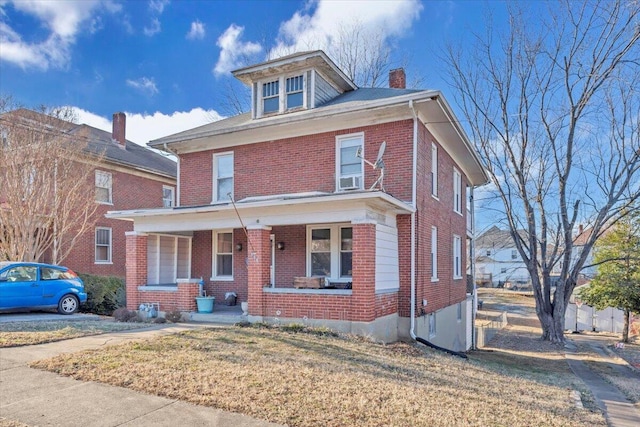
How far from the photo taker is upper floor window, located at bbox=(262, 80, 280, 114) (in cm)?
1399

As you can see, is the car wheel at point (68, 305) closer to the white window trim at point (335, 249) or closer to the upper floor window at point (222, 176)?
the upper floor window at point (222, 176)

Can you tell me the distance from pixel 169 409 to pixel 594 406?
6.33 m

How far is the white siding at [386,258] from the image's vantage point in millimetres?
10188

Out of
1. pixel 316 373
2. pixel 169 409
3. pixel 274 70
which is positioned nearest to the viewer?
pixel 169 409

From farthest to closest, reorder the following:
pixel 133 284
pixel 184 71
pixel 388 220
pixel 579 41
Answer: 1. pixel 184 71
2. pixel 579 41
3. pixel 133 284
4. pixel 388 220

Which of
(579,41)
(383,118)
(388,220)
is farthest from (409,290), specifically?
(579,41)

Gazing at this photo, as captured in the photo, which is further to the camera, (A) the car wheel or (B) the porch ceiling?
(A) the car wheel

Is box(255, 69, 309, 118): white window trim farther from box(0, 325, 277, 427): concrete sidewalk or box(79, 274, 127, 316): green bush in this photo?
box(0, 325, 277, 427): concrete sidewalk

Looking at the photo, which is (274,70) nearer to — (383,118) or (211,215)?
(383,118)

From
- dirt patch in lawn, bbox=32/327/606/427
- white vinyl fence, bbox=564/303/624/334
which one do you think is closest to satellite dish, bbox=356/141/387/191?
dirt patch in lawn, bbox=32/327/606/427

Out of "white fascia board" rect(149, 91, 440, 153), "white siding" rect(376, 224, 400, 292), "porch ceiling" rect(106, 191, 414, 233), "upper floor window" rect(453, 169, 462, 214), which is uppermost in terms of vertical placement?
"white fascia board" rect(149, 91, 440, 153)

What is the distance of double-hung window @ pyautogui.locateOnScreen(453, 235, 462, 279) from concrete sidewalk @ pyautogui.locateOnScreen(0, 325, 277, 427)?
13419 millimetres

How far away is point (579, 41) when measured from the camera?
1511 centimetres

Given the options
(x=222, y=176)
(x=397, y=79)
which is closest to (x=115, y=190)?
(x=222, y=176)
